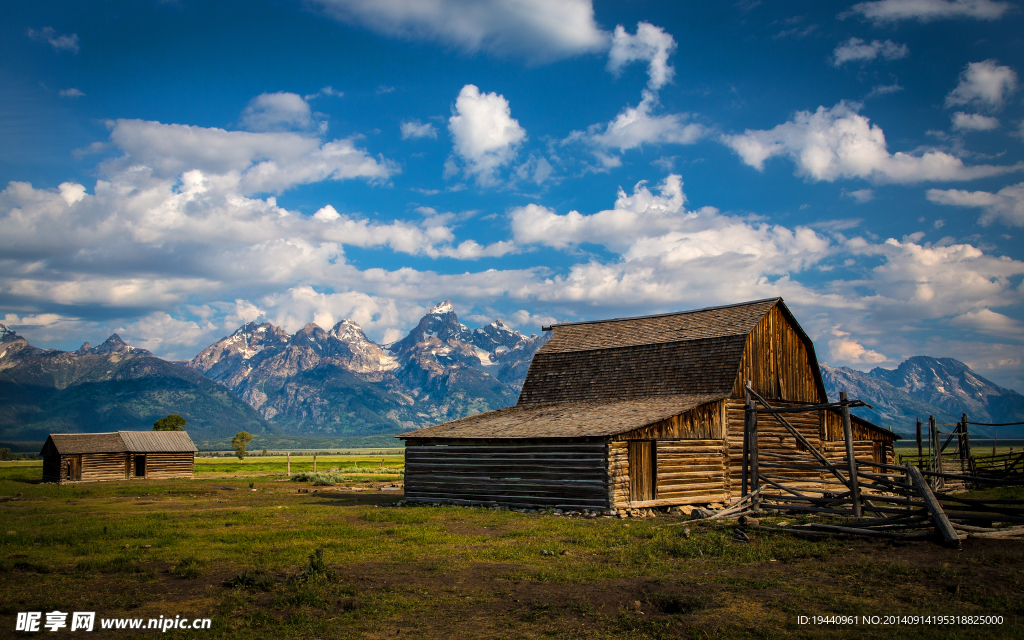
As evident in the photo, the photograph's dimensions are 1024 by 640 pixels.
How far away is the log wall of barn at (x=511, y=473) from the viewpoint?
2575 cm

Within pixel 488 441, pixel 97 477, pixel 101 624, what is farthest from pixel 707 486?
pixel 97 477

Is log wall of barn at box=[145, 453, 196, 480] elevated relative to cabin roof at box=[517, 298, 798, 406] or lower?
lower

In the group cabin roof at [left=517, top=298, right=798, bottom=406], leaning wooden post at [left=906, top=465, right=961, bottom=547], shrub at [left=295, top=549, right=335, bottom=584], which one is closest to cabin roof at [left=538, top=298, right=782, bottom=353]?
cabin roof at [left=517, top=298, right=798, bottom=406]

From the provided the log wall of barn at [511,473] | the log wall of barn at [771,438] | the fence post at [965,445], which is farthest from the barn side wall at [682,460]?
the fence post at [965,445]

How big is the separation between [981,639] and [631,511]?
16762 mm

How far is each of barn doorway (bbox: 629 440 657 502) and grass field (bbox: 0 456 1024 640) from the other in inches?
185

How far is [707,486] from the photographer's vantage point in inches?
1125

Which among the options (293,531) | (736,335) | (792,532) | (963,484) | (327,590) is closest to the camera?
(327,590)

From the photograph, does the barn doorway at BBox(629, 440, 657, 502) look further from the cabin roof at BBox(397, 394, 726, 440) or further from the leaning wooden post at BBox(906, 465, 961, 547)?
the leaning wooden post at BBox(906, 465, 961, 547)

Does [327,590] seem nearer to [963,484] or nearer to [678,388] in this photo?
[678,388]

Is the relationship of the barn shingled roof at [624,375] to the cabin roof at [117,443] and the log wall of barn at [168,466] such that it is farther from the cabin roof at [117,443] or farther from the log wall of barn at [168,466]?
the log wall of barn at [168,466]

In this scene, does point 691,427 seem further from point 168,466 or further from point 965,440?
point 168,466

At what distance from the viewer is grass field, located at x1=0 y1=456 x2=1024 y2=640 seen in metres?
10.3

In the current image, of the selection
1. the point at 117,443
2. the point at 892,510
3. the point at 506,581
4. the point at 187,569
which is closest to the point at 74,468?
the point at 117,443
